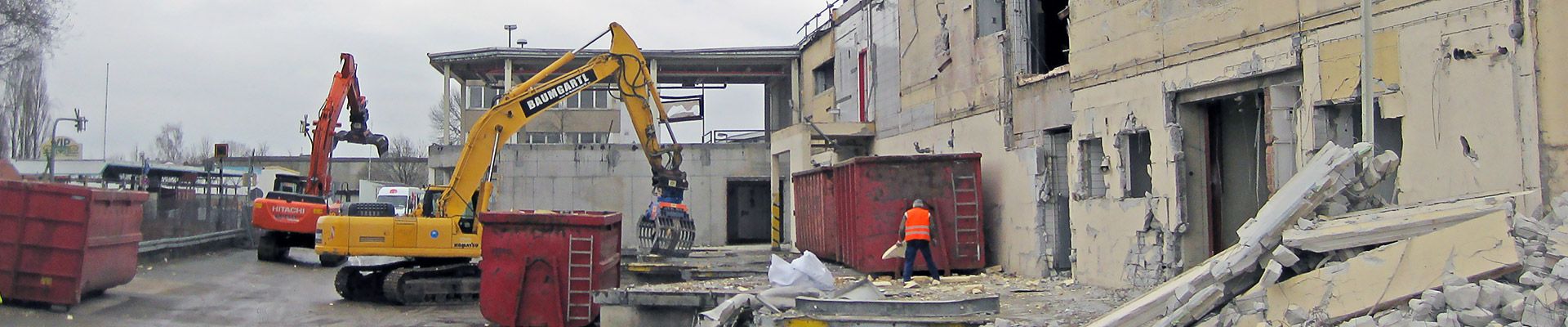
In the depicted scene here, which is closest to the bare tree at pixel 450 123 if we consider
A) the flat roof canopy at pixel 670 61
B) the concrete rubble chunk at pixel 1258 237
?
the flat roof canopy at pixel 670 61

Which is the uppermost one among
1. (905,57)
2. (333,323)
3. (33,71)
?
(33,71)

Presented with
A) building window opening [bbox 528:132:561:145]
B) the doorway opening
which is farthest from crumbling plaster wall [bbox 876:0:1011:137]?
building window opening [bbox 528:132:561:145]

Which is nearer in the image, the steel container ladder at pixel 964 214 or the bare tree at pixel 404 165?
the steel container ladder at pixel 964 214

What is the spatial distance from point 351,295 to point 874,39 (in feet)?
33.3

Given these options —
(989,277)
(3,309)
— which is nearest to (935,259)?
(989,277)

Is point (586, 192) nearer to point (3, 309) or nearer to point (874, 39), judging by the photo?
point (874, 39)

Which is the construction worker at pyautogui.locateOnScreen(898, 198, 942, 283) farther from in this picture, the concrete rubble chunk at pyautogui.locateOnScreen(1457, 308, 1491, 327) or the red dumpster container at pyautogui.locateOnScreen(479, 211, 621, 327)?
the concrete rubble chunk at pyautogui.locateOnScreen(1457, 308, 1491, 327)

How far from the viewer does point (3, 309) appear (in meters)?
14.2

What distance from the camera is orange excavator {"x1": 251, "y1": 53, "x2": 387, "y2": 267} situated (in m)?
23.0

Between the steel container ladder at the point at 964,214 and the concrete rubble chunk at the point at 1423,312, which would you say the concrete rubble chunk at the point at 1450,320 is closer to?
the concrete rubble chunk at the point at 1423,312

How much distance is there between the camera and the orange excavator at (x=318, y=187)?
23.0 meters

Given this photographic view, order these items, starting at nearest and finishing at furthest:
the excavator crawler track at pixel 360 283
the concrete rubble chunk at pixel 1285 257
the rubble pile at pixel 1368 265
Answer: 1. the rubble pile at pixel 1368 265
2. the concrete rubble chunk at pixel 1285 257
3. the excavator crawler track at pixel 360 283

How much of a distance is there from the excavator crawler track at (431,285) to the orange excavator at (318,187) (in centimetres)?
651

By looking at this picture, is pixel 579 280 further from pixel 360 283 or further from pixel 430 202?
pixel 430 202
